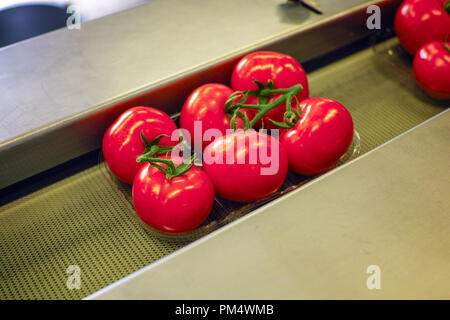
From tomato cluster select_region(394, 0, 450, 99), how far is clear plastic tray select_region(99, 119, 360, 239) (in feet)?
0.94

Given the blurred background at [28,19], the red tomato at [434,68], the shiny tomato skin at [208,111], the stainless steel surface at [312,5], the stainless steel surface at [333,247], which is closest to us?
the stainless steel surface at [333,247]

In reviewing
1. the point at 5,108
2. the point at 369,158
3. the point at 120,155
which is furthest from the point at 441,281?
the point at 5,108

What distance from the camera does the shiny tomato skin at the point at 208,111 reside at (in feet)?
2.67

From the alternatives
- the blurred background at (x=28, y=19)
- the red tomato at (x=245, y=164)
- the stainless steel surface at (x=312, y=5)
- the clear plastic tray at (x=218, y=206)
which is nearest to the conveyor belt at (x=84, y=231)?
the clear plastic tray at (x=218, y=206)

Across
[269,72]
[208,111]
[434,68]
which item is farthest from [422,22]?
[208,111]

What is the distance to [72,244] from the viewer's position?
77cm

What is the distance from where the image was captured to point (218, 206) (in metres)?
0.79

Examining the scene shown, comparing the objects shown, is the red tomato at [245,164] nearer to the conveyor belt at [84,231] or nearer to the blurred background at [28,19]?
the conveyor belt at [84,231]

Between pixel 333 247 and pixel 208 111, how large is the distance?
0.35 metres

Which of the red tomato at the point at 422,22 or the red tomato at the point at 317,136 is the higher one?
the red tomato at the point at 422,22

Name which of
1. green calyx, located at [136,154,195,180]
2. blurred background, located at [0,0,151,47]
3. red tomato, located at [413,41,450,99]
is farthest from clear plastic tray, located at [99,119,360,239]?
blurred background, located at [0,0,151,47]

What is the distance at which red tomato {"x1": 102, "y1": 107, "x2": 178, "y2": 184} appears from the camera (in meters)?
0.77

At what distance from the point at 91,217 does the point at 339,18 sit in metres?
0.77
